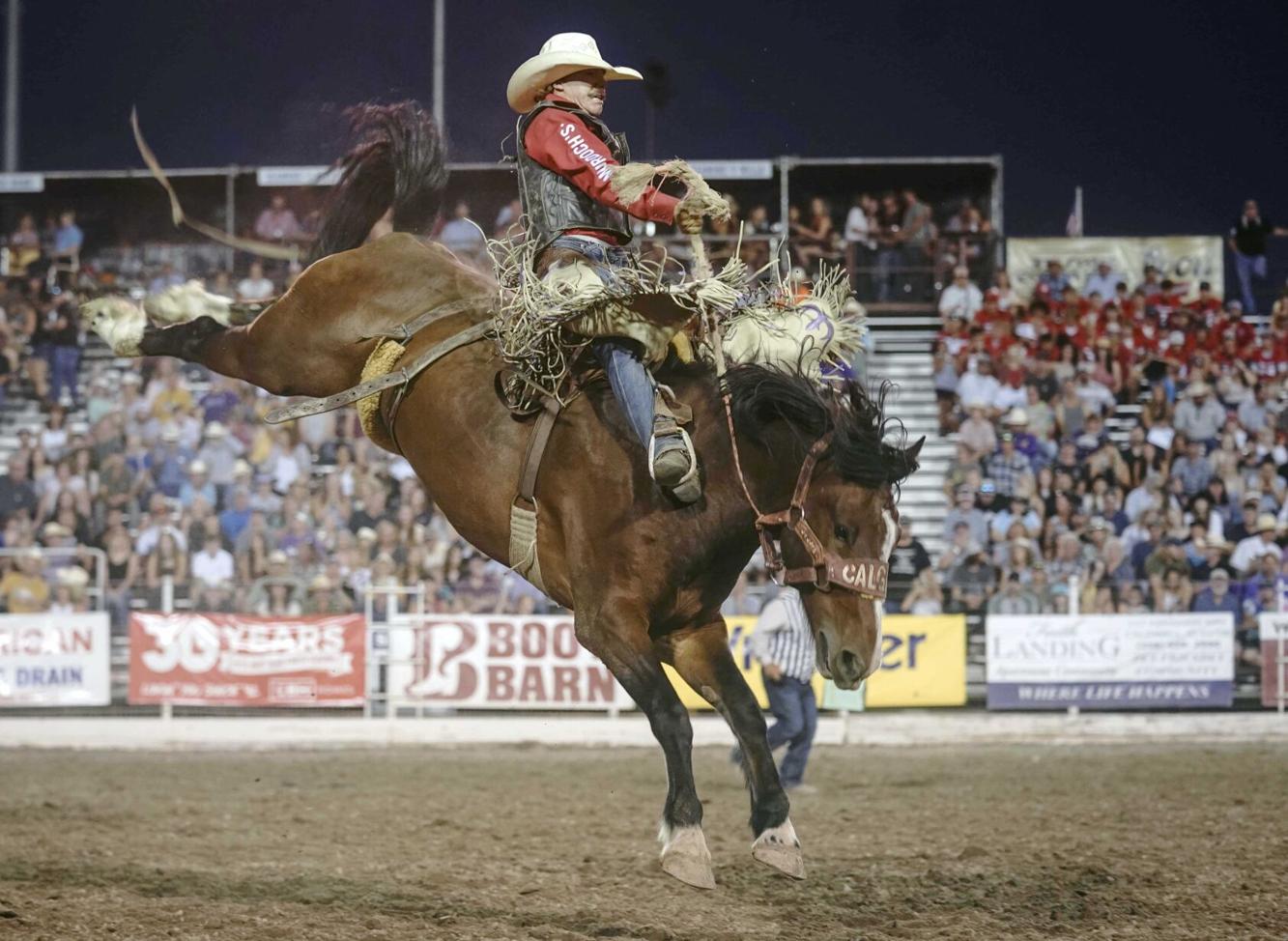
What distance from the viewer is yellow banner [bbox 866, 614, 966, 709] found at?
39.1 ft

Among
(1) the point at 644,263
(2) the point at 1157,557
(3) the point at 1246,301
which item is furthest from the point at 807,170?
(1) the point at 644,263

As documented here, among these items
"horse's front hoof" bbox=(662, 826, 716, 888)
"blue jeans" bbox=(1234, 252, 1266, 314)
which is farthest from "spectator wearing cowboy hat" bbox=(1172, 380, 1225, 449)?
"horse's front hoof" bbox=(662, 826, 716, 888)

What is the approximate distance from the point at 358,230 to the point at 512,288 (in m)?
1.21

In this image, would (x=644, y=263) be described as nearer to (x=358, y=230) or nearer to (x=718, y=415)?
(x=718, y=415)

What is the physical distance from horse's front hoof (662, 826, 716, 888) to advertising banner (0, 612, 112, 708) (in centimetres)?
880

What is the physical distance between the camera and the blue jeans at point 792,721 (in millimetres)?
8797

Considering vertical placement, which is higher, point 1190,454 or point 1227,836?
point 1190,454

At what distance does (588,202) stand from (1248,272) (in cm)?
1443

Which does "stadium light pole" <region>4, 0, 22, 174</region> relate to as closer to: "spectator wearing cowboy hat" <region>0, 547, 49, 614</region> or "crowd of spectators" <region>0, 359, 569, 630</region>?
"crowd of spectators" <region>0, 359, 569, 630</region>

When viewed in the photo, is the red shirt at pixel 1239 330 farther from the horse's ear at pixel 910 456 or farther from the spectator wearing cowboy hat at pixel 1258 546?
the horse's ear at pixel 910 456

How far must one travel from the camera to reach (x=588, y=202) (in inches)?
185

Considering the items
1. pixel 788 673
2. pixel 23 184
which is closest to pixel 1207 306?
pixel 788 673

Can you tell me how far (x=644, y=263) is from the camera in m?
4.72

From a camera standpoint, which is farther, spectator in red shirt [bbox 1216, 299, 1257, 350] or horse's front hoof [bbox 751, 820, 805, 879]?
spectator in red shirt [bbox 1216, 299, 1257, 350]
